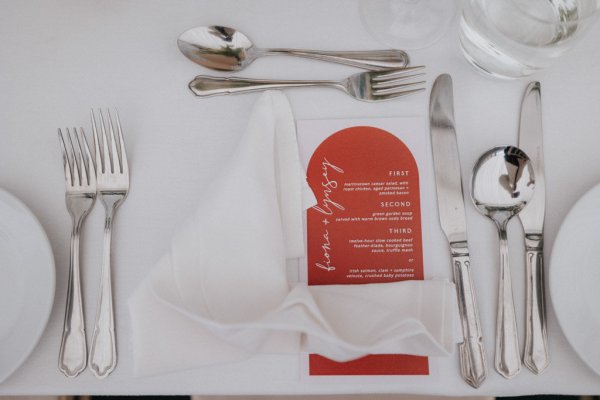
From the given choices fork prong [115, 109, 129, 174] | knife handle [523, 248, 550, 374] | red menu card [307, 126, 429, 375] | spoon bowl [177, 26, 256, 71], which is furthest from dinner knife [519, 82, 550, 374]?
fork prong [115, 109, 129, 174]

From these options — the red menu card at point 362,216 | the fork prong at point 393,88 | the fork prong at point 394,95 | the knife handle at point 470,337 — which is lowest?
the knife handle at point 470,337

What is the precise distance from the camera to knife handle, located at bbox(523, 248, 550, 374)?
1.47 feet

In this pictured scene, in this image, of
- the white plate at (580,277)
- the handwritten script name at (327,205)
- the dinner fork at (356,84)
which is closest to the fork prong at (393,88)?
the dinner fork at (356,84)

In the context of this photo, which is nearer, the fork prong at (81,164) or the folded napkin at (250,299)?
the folded napkin at (250,299)

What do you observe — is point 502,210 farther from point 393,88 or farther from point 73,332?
point 73,332

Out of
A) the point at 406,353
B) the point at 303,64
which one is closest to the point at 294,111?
the point at 303,64

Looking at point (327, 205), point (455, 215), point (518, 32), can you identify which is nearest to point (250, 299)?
point (327, 205)

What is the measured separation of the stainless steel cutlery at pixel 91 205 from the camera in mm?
466

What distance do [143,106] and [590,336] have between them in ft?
1.81

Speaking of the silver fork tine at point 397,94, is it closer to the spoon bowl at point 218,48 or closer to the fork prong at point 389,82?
the fork prong at point 389,82

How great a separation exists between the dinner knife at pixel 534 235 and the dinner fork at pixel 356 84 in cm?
13

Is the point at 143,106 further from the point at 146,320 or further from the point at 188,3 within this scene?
the point at 146,320

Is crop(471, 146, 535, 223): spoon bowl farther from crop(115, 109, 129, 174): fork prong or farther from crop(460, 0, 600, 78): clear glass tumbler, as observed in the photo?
crop(115, 109, 129, 174): fork prong

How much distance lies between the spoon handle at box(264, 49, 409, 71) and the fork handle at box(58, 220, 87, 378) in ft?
1.13
